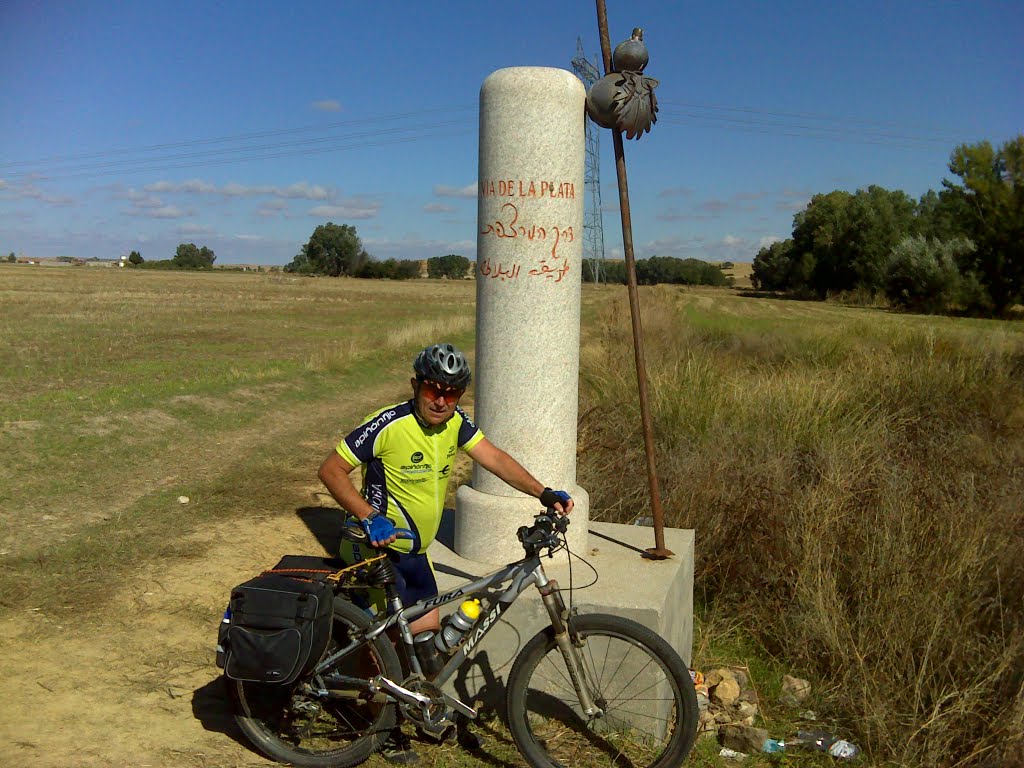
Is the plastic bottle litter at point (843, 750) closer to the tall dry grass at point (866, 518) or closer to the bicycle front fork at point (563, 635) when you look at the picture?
the tall dry grass at point (866, 518)

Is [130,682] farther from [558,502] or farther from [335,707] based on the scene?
[558,502]

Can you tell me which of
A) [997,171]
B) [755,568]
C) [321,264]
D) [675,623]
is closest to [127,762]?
[675,623]

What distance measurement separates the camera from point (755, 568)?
602 cm

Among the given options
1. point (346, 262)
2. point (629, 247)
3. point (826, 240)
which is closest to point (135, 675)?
point (629, 247)

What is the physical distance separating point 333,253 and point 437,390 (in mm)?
111930

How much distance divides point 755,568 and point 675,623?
158 cm

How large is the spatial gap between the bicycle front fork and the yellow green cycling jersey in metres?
0.72

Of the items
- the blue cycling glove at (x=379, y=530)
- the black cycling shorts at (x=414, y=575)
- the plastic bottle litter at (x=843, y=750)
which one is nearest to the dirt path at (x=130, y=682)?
the black cycling shorts at (x=414, y=575)

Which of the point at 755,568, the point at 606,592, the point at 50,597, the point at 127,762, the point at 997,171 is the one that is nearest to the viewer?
the point at 127,762

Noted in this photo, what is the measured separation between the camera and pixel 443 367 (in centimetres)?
371

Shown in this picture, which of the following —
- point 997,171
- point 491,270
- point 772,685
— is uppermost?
point 997,171

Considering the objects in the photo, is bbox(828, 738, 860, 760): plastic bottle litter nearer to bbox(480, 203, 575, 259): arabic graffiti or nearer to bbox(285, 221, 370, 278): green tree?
bbox(480, 203, 575, 259): arabic graffiti

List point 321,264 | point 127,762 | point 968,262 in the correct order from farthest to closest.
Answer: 1. point 321,264
2. point 968,262
3. point 127,762

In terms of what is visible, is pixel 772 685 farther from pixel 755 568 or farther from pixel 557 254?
pixel 557 254
